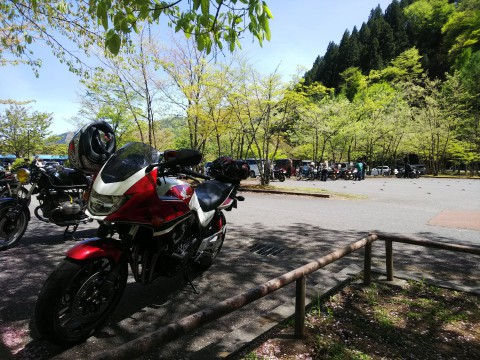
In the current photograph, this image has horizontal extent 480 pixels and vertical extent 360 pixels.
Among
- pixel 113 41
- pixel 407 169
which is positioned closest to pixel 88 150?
pixel 113 41

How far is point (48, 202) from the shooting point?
4887 millimetres

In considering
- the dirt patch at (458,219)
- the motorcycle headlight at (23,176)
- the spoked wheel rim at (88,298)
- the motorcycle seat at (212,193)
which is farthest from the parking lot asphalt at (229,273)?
the motorcycle headlight at (23,176)

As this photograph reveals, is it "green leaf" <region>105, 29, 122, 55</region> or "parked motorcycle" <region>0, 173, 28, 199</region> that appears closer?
"green leaf" <region>105, 29, 122, 55</region>

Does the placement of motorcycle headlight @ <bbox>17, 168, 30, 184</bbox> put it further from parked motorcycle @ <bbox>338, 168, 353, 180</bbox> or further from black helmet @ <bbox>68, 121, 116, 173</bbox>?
parked motorcycle @ <bbox>338, 168, 353, 180</bbox>

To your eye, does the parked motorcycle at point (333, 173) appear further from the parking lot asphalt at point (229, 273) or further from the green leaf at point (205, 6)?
the green leaf at point (205, 6)

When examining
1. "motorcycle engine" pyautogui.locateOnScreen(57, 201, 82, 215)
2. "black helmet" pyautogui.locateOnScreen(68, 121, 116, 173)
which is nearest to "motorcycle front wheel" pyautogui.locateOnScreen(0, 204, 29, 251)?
"motorcycle engine" pyautogui.locateOnScreen(57, 201, 82, 215)

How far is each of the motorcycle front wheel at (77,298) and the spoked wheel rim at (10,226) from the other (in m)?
3.10

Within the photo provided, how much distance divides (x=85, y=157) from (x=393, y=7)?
7965 cm

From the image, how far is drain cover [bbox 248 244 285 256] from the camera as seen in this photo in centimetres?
455

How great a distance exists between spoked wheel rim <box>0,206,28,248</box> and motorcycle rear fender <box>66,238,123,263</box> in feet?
10.1

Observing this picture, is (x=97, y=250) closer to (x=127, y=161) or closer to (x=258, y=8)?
(x=127, y=161)

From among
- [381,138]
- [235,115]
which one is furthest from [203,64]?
[381,138]

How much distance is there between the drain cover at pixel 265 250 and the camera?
14.9 feet

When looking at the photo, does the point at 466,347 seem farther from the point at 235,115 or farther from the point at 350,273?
the point at 235,115
